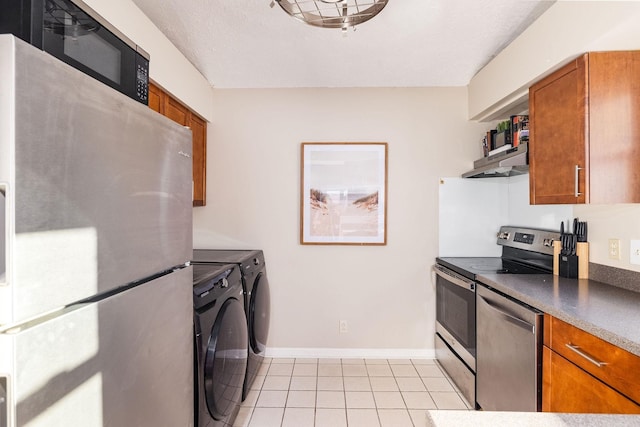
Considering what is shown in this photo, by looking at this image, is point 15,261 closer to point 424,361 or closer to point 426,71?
point 426,71

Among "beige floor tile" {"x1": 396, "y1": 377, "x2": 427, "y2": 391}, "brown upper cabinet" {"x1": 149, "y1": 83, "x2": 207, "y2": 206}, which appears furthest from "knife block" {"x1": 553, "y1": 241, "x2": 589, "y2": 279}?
"brown upper cabinet" {"x1": 149, "y1": 83, "x2": 207, "y2": 206}

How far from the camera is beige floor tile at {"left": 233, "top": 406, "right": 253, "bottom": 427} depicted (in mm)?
2096

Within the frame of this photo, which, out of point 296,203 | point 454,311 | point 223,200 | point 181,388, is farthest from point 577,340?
point 223,200

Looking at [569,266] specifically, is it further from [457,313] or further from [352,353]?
[352,353]

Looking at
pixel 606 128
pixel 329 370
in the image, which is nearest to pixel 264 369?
pixel 329 370

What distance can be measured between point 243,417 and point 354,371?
0.98 m

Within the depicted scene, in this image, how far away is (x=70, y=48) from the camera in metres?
0.88

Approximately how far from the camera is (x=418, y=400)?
2.36m

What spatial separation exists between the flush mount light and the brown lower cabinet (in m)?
1.62

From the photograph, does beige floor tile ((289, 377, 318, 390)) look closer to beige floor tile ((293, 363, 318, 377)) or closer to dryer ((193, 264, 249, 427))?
beige floor tile ((293, 363, 318, 377))

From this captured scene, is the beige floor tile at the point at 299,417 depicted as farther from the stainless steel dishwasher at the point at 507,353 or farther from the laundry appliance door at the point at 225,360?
the stainless steel dishwasher at the point at 507,353

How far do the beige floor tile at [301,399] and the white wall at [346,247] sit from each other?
22.8 inches

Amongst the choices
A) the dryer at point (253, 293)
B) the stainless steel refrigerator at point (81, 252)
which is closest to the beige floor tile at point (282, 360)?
the dryer at point (253, 293)

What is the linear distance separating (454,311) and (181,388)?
2022 millimetres
